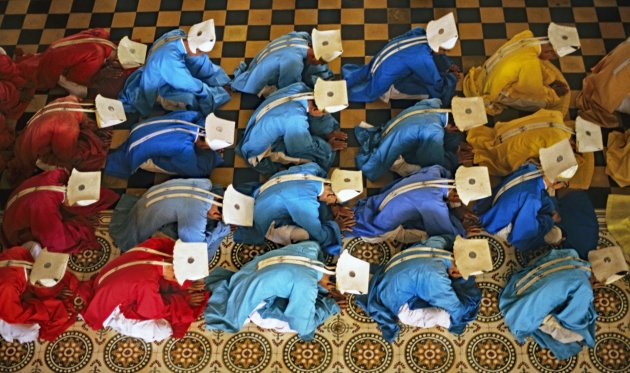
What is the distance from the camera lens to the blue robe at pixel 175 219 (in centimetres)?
592

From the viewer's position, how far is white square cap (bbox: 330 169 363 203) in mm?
5844

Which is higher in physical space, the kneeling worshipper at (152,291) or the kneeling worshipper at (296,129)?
the kneeling worshipper at (296,129)

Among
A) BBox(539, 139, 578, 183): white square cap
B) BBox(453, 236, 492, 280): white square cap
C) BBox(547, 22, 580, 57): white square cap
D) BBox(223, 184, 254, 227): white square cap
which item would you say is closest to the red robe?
BBox(223, 184, 254, 227): white square cap

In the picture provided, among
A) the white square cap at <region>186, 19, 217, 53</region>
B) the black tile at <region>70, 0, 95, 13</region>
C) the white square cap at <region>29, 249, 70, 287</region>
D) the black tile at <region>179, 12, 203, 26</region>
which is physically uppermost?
the white square cap at <region>186, 19, 217, 53</region>

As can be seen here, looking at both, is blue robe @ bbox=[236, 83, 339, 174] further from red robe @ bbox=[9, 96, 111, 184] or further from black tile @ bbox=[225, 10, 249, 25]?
black tile @ bbox=[225, 10, 249, 25]

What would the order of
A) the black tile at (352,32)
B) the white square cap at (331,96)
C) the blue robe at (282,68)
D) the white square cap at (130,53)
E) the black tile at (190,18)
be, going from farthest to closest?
the black tile at (190,18), the black tile at (352,32), the white square cap at (130,53), the blue robe at (282,68), the white square cap at (331,96)

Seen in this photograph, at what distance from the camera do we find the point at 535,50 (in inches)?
258

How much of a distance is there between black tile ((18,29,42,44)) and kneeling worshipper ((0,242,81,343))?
107 inches

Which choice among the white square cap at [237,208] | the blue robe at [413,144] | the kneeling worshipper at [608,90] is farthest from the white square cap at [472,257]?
the kneeling worshipper at [608,90]

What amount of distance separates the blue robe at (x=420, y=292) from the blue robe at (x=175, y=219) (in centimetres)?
135

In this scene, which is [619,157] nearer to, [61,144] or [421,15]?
[421,15]

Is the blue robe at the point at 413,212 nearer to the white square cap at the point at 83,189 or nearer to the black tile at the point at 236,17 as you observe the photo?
the white square cap at the point at 83,189

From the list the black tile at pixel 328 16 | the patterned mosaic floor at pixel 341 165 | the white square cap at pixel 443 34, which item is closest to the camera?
the patterned mosaic floor at pixel 341 165

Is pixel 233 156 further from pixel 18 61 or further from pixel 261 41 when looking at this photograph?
pixel 18 61
